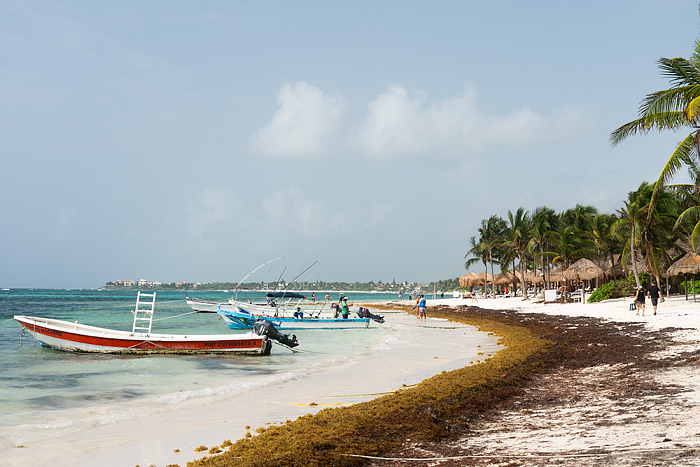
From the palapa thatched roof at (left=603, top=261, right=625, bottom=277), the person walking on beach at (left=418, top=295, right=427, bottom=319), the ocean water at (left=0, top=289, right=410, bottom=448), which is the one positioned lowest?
the ocean water at (left=0, top=289, right=410, bottom=448)

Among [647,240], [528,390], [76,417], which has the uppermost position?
[647,240]

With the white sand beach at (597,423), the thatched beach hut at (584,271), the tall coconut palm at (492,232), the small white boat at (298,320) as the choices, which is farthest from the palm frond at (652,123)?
the tall coconut palm at (492,232)

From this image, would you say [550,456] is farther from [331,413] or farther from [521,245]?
[521,245]

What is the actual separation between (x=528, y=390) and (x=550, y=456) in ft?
14.8

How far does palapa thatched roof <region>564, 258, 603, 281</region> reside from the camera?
128 ft

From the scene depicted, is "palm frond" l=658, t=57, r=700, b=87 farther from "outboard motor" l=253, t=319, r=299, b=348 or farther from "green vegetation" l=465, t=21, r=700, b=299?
"outboard motor" l=253, t=319, r=299, b=348

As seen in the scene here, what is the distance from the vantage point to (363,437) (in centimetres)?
650

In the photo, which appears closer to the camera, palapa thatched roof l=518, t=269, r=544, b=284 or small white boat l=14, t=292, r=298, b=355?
small white boat l=14, t=292, r=298, b=355

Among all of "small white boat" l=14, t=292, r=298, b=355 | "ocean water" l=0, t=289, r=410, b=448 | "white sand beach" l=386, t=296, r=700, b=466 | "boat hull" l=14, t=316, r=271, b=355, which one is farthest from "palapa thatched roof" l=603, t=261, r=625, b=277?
"white sand beach" l=386, t=296, r=700, b=466

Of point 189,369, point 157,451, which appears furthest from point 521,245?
point 157,451

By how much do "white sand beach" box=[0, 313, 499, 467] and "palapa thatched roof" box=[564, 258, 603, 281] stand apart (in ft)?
86.9

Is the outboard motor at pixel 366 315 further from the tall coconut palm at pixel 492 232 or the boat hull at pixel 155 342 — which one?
the tall coconut palm at pixel 492 232

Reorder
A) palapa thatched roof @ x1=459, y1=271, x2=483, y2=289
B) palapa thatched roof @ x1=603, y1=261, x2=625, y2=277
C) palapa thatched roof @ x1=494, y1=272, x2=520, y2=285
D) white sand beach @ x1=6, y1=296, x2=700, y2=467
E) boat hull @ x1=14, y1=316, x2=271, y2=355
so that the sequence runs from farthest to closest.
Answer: palapa thatched roof @ x1=459, y1=271, x2=483, y2=289
palapa thatched roof @ x1=494, y1=272, x2=520, y2=285
palapa thatched roof @ x1=603, y1=261, x2=625, y2=277
boat hull @ x1=14, y1=316, x2=271, y2=355
white sand beach @ x1=6, y1=296, x2=700, y2=467

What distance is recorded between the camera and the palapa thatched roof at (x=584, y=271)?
3909 cm
